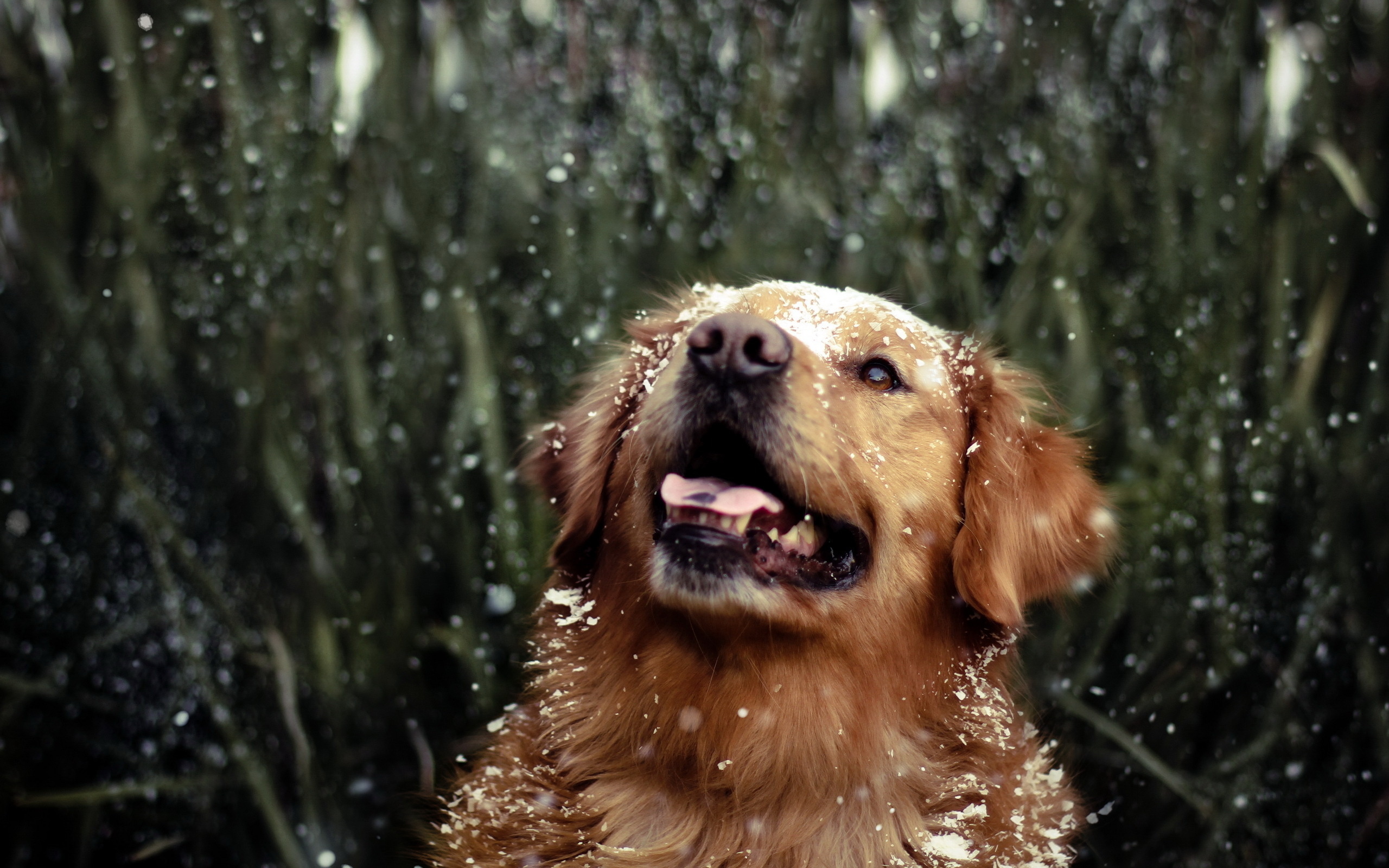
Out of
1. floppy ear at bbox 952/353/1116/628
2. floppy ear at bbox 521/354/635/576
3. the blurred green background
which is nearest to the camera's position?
floppy ear at bbox 952/353/1116/628

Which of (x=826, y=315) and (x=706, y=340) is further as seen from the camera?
(x=826, y=315)

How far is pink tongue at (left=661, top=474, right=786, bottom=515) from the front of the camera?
1.43 metres

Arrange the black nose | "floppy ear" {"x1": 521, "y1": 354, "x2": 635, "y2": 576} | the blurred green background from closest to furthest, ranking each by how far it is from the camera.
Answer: the black nose, "floppy ear" {"x1": 521, "y1": 354, "x2": 635, "y2": 576}, the blurred green background

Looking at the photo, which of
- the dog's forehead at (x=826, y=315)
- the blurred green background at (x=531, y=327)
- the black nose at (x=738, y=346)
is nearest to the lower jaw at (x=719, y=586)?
the black nose at (x=738, y=346)

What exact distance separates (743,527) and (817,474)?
0.15m

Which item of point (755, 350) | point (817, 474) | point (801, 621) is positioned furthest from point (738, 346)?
point (801, 621)

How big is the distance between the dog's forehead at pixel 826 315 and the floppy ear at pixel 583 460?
22 cm

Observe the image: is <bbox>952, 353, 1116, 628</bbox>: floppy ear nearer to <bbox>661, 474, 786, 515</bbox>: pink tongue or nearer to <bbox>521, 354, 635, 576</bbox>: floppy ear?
<bbox>661, 474, 786, 515</bbox>: pink tongue

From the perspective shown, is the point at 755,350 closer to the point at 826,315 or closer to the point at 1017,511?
the point at 826,315

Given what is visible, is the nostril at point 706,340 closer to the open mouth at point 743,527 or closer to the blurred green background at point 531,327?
the open mouth at point 743,527

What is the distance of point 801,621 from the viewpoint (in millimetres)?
1438

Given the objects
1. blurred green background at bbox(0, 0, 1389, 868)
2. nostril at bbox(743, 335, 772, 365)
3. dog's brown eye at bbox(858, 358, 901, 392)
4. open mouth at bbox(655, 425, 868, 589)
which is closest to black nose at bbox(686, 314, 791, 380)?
nostril at bbox(743, 335, 772, 365)

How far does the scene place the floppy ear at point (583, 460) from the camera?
1749mm

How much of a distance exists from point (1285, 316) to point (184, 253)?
3.10 metres
